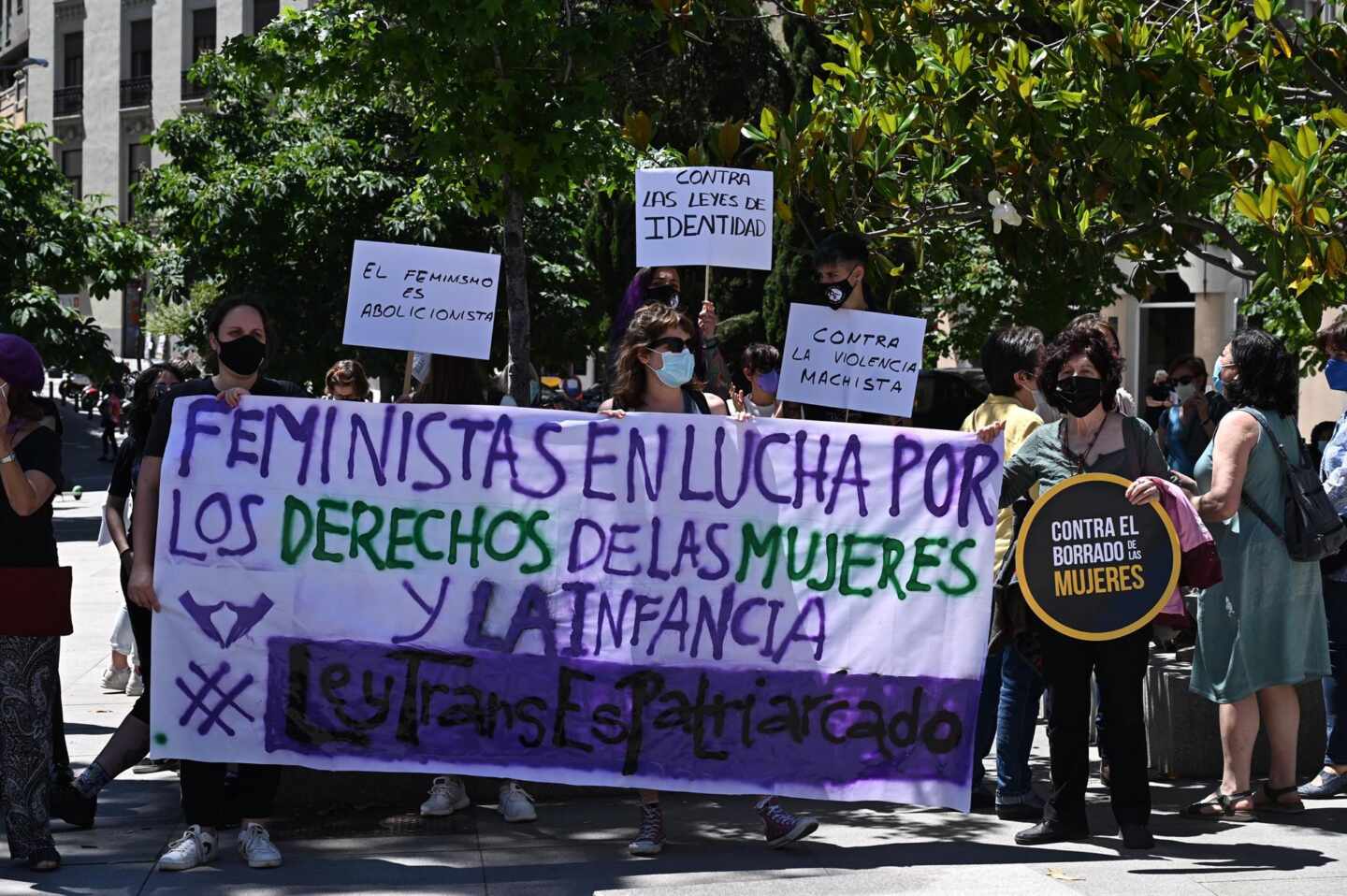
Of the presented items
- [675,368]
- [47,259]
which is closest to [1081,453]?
[675,368]

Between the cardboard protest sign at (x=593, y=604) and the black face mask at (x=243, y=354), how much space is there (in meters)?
0.16

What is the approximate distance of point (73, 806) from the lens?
611 centimetres

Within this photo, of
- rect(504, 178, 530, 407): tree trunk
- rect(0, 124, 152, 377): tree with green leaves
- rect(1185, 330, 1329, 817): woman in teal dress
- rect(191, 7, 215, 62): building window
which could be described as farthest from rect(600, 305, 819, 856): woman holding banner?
rect(191, 7, 215, 62): building window

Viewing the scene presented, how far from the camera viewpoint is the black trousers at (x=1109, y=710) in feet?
18.7

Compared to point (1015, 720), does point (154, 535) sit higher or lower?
higher

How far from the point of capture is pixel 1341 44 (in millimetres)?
7473

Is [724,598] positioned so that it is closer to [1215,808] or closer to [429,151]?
[1215,808]

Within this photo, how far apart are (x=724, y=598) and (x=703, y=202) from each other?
188 cm

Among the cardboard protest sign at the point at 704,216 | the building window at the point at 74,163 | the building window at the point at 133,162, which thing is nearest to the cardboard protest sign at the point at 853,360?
the cardboard protest sign at the point at 704,216

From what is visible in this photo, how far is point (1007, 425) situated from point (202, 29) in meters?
51.6

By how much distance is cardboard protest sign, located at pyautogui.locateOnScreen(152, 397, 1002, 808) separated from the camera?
577cm

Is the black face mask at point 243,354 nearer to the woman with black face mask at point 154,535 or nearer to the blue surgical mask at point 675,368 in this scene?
Answer: the woman with black face mask at point 154,535

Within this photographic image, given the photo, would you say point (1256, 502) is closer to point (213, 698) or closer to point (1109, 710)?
point (1109, 710)

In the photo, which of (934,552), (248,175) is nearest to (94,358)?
(248,175)
